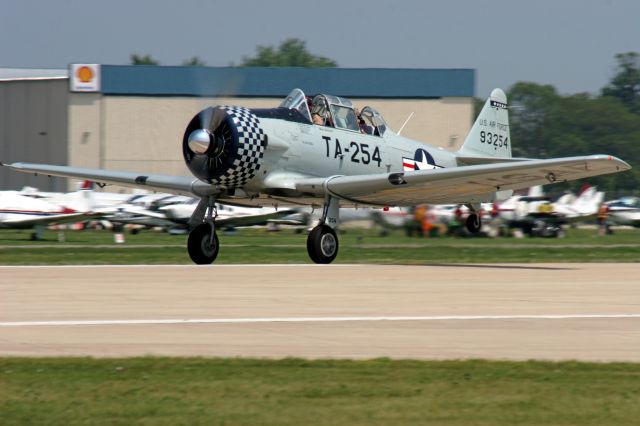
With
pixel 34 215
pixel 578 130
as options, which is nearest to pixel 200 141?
pixel 34 215

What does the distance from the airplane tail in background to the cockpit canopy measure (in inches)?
130

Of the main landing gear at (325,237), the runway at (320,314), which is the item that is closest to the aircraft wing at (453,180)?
the main landing gear at (325,237)

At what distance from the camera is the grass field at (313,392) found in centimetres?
595

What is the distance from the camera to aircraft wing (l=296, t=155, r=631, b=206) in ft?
50.8

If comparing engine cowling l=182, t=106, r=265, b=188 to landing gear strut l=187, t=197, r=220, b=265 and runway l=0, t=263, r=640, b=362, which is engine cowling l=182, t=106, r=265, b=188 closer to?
landing gear strut l=187, t=197, r=220, b=265

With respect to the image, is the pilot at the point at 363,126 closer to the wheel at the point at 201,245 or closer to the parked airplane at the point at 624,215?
the wheel at the point at 201,245

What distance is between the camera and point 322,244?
17484 millimetres

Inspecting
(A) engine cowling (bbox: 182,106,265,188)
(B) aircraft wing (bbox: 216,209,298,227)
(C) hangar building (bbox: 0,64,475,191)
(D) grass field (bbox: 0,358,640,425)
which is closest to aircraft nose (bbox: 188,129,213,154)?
(A) engine cowling (bbox: 182,106,265,188)

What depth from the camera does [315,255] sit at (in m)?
17.5

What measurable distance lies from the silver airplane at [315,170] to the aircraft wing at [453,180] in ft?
0.06

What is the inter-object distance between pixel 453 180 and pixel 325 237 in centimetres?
247

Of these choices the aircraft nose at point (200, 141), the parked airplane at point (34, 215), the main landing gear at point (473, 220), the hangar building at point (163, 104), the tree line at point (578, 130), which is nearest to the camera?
the aircraft nose at point (200, 141)

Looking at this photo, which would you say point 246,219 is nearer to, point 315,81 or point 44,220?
point 44,220

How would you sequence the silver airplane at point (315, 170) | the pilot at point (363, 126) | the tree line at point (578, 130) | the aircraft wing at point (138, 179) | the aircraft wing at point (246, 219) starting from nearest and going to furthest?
the silver airplane at point (315, 170) < the aircraft wing at point (138, 179) < the pilot at point (363, 126) < the aircraft wing at point (246, 219) < the tree line at point (578, 130)
